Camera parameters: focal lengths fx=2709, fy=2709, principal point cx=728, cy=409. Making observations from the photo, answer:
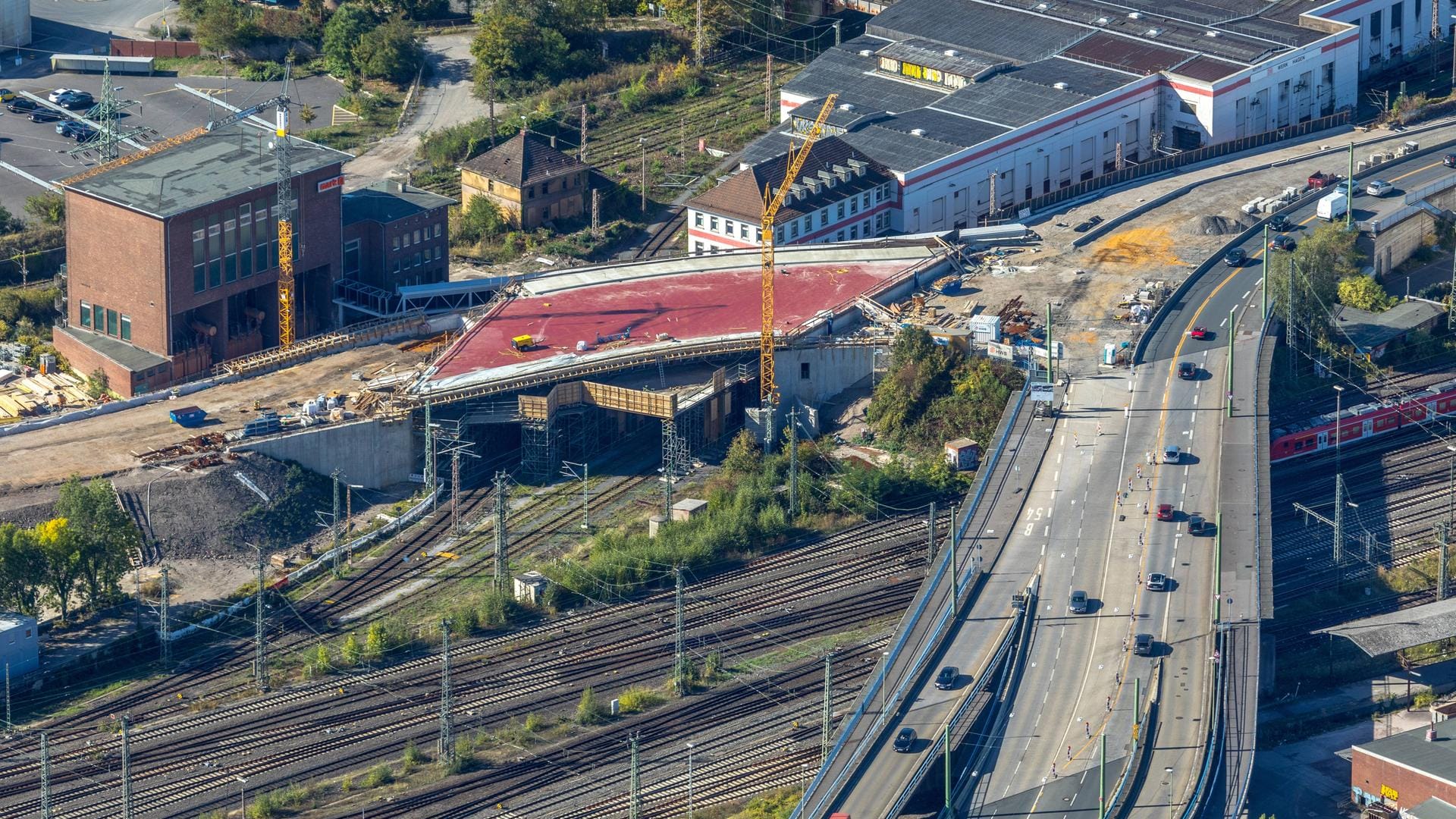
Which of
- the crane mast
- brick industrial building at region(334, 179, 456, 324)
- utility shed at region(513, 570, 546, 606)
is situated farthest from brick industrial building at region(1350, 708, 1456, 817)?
brick industrial building at region(334, 179, 456, 324)

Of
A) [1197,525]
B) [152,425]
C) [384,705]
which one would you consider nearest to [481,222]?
[152,425]

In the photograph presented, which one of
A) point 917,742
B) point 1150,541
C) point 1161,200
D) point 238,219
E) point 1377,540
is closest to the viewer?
point 917,742

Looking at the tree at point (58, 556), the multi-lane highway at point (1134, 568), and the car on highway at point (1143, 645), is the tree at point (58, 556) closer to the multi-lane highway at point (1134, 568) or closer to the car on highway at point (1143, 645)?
the multi-lane highway at point (1134, 568)

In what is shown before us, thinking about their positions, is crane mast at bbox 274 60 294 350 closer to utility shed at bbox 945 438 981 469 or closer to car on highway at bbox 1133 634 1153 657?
utility shed at bbox 945 438 981 469

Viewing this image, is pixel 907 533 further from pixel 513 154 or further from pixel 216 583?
pixel 513 154

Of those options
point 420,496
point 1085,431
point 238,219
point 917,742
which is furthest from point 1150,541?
point 238,219
